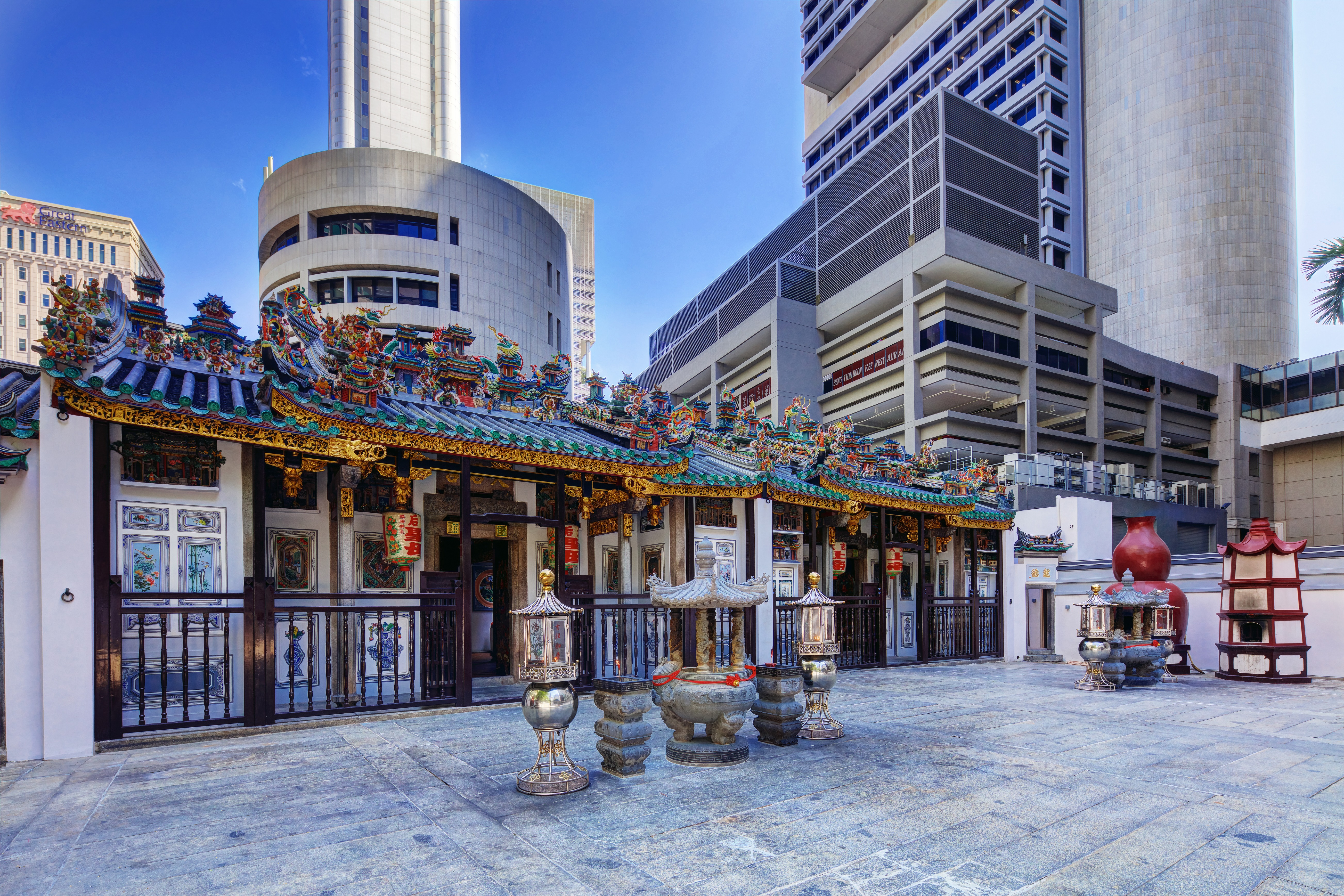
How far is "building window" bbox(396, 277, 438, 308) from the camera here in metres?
36.0

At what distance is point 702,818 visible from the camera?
5.18 meters

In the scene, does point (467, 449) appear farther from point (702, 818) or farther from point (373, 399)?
point (702, 818)

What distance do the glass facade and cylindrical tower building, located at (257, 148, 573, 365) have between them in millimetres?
42549

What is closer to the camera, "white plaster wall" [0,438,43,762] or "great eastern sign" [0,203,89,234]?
"white plaster wall" [0,438,43,762]

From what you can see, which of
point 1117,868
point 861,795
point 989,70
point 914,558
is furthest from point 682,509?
point 989,70

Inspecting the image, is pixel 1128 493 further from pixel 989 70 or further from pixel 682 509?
pixel 989 70

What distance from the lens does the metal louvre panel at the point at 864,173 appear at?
40.8m

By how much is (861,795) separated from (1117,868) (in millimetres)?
1856

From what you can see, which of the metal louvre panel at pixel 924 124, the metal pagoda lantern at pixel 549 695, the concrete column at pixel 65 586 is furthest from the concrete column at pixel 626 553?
the metal louvre panel at pixel 924 124

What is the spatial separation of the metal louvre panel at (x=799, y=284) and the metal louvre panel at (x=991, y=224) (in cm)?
1020

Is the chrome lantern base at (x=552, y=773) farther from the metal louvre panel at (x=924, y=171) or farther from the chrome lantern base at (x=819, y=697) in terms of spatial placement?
the metal louvre panel at (x=924, y=171)

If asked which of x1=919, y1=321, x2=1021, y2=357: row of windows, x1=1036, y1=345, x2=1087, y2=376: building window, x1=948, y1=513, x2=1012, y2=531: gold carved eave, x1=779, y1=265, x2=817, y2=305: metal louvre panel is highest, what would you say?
x1=779, y1=265, x2=817, y2=305: metal louvre panel

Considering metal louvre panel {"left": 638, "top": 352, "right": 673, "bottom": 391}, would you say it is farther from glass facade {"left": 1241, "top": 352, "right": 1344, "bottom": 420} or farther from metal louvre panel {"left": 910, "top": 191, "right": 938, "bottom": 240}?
glass facade {"left": 1241, "top": 352, "right": 1344, "bottom": 420}

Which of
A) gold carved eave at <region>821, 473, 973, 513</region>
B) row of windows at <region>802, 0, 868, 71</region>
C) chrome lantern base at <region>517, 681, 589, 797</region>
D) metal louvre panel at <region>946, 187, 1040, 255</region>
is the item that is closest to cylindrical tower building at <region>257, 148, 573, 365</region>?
metal louvre panel at <region>946, 187, 1040, 255</region>
